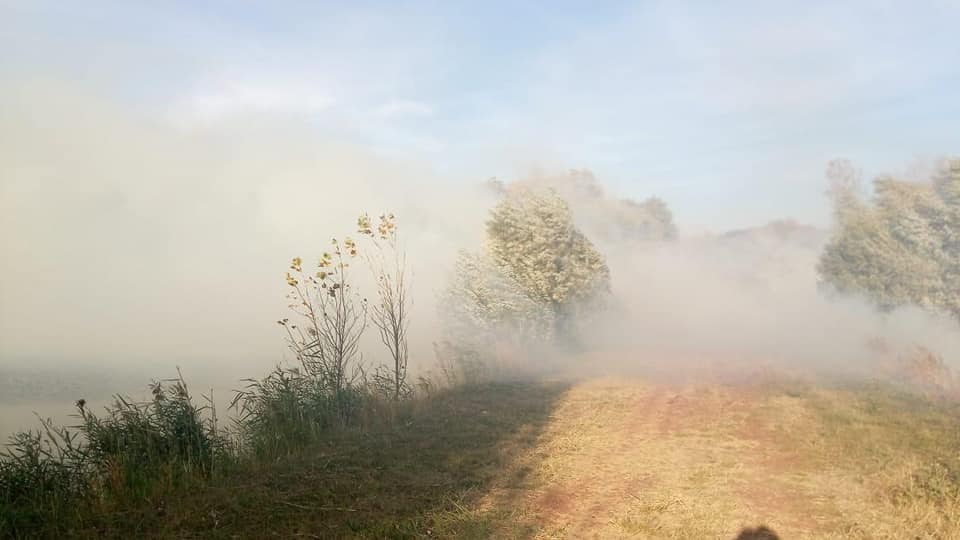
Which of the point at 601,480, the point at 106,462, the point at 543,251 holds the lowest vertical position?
the point at 601,480

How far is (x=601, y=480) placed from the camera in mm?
7738

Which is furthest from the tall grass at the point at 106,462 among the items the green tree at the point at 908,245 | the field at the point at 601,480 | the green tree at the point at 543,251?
the green tree at the point at 908,245

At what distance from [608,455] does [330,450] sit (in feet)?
12.0

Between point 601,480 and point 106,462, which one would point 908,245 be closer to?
point 601,480

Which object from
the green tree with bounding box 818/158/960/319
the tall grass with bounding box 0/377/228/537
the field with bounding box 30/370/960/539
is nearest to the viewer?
the field with bounding box 30/370/960/539

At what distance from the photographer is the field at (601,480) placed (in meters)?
6.09

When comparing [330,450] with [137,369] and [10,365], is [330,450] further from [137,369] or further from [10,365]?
[10,365]

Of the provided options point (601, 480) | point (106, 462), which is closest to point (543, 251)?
point (601, 480)

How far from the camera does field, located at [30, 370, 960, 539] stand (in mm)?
6094

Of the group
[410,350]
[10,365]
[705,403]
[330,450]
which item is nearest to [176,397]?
[330,450]

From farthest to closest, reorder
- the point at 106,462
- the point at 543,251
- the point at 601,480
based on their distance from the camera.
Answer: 1. the point at 543,251
2. the point at 601,480
3. the point at 106,462

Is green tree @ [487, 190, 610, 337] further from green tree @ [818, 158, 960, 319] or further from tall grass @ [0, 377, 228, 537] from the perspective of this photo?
tall grass @ [0, 377, 228, 537]

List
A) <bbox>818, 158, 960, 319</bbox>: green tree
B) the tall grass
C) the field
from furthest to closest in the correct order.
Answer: <bbox>818, 158, 960, 319</bbox>: green tree, the tall grass, the field

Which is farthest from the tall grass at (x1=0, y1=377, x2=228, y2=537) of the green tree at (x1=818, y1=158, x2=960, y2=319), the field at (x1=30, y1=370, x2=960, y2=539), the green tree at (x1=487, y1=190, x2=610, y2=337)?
the green tree at (x1=818, y1=158, x2=960, y2=319)
